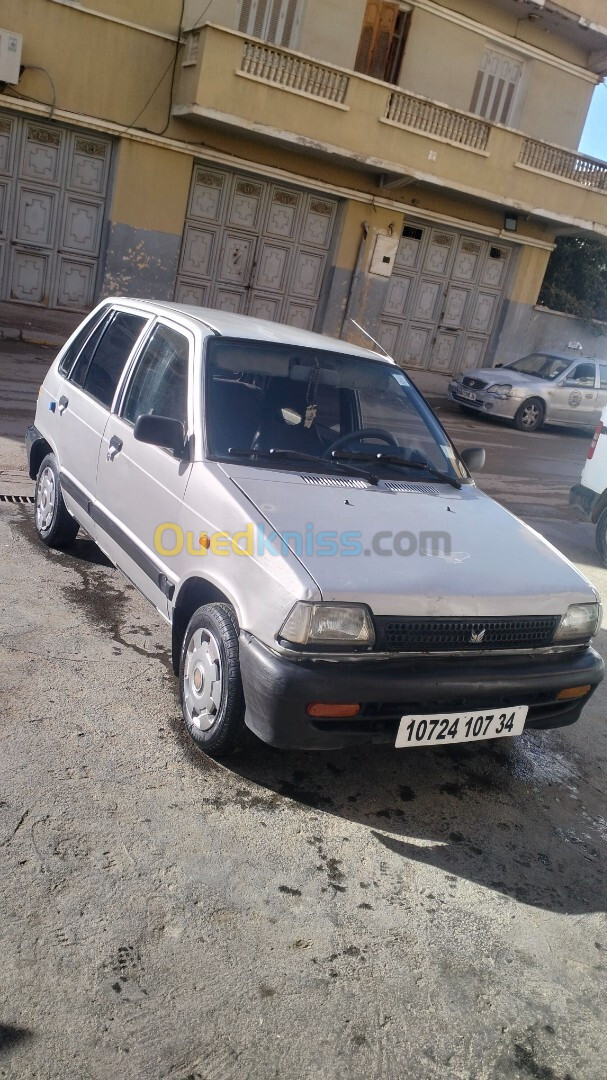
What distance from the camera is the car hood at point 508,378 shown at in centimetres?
1697

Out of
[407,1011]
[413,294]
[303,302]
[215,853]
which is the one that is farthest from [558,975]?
[413,294]

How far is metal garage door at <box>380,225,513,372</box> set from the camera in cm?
1925

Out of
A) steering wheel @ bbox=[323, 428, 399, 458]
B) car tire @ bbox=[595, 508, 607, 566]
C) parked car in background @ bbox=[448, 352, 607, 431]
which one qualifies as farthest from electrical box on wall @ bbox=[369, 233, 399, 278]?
steering wheel @ bbox=[323, 428, 399, 458]

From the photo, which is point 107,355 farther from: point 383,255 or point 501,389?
point 383,255

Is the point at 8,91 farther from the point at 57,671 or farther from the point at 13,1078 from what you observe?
the point at 13,1078

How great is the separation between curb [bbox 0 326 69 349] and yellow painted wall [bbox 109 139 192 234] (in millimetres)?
2527

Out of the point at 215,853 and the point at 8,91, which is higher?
the point at 8,91

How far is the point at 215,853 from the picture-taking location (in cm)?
309

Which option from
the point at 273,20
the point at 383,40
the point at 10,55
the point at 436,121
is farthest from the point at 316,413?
the point at 383,40

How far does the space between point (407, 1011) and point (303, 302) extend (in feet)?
55.5

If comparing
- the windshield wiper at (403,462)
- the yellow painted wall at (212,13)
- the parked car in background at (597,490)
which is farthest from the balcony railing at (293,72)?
the windshield wiper at (403,462)

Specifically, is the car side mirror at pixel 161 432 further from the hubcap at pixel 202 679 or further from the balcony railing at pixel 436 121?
the balcony railing at pixel 436 121

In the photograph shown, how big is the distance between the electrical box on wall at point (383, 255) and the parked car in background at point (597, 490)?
36.7 ft

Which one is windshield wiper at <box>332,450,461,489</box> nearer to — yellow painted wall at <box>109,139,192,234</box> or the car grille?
the car grille
